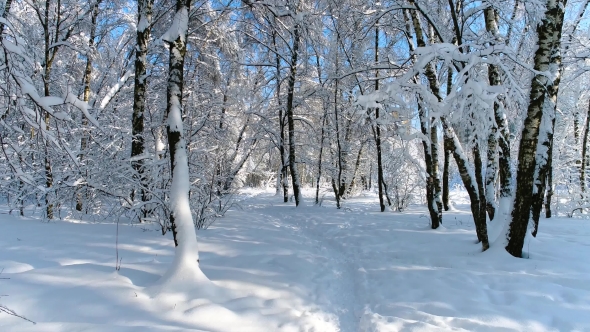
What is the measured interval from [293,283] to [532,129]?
4.03m

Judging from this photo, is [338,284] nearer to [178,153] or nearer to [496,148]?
[178,153]

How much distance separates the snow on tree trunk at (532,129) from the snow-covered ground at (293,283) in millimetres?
463

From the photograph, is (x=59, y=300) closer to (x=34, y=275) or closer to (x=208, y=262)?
(x=34, y=275)

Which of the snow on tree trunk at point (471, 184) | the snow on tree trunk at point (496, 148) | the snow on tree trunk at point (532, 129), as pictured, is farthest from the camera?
the snow on tree trunk at point (496, 148)

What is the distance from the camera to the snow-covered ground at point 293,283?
9.77ft

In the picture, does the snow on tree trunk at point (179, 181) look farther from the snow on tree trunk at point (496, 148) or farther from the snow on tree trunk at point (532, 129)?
the snow on tree trunk at point (496, 148)

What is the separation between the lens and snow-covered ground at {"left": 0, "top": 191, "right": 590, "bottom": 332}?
298cm

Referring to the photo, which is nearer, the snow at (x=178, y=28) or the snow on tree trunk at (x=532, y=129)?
the snow at (x=178, y=28)

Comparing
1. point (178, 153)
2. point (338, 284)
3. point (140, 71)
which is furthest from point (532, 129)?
point (140, 71)

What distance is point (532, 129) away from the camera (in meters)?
4.54

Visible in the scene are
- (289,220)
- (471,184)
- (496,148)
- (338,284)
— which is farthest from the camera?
(289,220)

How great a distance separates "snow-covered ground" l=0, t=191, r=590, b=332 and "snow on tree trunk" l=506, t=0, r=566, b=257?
46 cm

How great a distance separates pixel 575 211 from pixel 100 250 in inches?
629

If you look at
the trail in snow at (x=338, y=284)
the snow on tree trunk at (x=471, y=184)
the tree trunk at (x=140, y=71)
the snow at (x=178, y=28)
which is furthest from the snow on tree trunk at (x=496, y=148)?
the tree trunk at (x=140, y=71)
